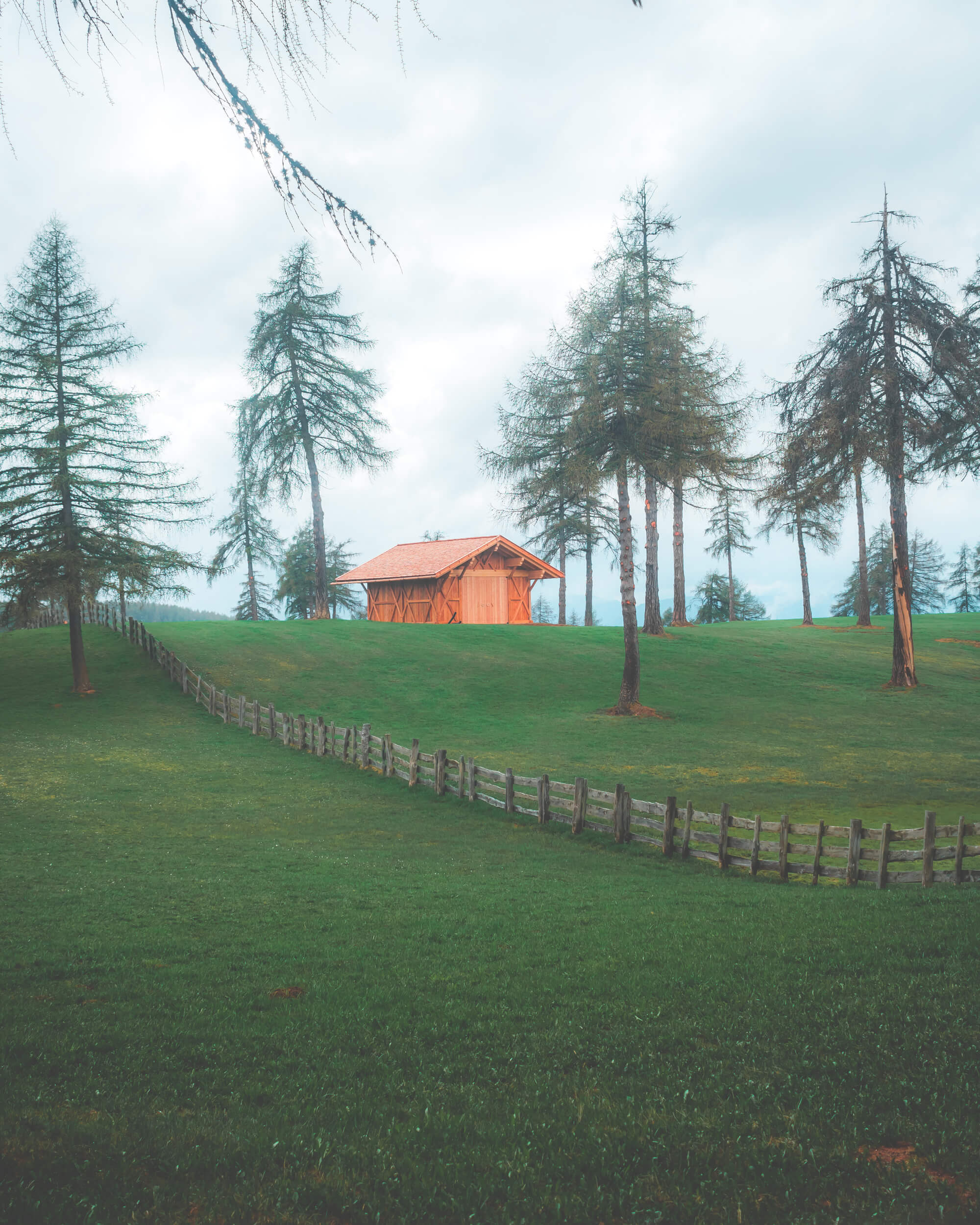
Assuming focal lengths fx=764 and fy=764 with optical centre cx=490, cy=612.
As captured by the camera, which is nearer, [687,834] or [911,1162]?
[911,1162]

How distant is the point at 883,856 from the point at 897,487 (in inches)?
843

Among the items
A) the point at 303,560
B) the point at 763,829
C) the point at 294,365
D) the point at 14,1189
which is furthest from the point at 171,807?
the point at 303,560

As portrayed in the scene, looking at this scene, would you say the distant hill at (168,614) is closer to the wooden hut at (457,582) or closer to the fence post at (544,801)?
the wooden hut at (457,582)

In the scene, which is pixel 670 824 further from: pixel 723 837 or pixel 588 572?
pixel 588 572

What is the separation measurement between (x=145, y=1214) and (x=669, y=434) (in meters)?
24.4

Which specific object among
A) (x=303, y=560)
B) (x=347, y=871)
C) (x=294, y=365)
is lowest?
(x=347, y=871)

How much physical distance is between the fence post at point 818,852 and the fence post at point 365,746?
12.1 metres

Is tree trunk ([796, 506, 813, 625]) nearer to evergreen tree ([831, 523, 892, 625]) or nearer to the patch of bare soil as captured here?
evergreen tree ([831, 523, 892, 625])

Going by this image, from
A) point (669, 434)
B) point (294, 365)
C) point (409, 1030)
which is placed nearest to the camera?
point (409, 1030)

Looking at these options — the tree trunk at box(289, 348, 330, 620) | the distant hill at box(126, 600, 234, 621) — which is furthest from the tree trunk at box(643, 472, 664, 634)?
the distant hill at box(126, 600, 234, 621)

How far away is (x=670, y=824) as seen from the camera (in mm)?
13594

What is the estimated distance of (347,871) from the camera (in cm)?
1236

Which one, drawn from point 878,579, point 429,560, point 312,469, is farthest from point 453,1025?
point 878,579

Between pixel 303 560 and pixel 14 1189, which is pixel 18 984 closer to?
pixel 14 1189
